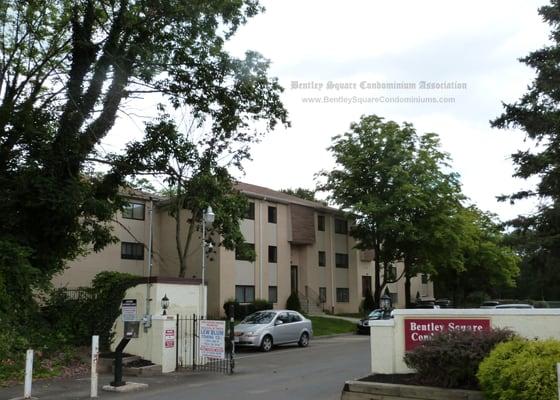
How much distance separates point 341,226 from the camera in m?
46.4

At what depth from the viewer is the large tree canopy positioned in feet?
61.3

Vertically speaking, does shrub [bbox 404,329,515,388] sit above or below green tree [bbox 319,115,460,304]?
below

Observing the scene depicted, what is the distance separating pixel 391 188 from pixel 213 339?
2511cm

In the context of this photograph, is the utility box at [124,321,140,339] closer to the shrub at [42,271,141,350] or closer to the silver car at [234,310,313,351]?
the shrub at [42,271,141,350]

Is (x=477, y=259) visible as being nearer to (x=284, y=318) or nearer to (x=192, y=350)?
(x=284, y=318)

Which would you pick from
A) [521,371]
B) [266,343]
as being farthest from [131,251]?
[521,371]

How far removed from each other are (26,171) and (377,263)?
2774cm

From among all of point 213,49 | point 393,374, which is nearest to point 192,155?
point 213,49

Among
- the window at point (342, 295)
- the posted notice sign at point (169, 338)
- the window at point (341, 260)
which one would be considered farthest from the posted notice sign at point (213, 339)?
the window at point (341, 260)

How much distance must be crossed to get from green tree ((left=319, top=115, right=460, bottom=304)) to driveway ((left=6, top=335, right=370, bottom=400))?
19020mm

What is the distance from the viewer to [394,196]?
37000 millimetres

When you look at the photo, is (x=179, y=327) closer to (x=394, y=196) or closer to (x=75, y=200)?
(x=75, y=200)

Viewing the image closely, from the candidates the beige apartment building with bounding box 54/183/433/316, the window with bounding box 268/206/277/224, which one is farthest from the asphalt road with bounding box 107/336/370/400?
the window with bounding box 268/206/277/224

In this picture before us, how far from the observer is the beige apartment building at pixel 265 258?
34.7 meters
